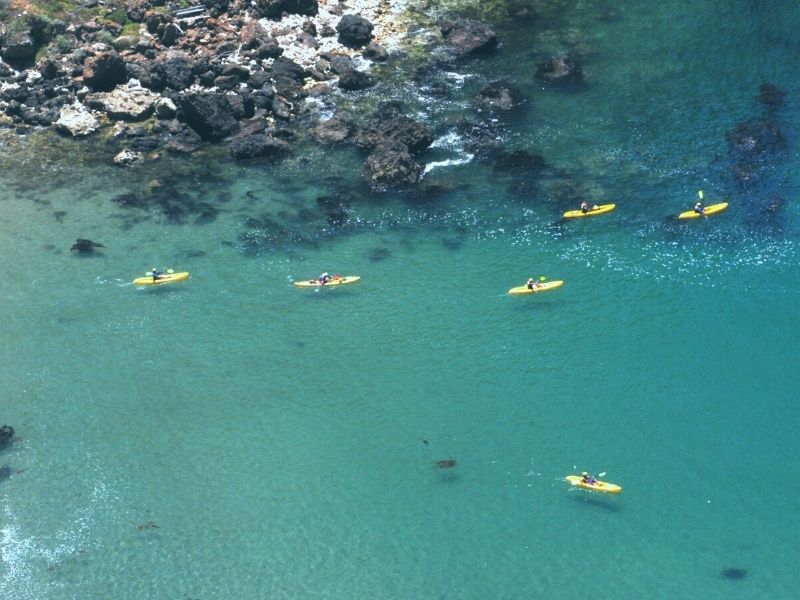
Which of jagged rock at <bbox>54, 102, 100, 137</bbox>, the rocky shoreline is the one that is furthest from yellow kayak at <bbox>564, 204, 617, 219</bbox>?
jagged rock at <bbox>54, 102, 100, 137</bbox>

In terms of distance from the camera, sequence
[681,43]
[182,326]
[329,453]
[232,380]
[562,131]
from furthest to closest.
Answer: [681,43]
[562,131]
[182,326]
[232,380]
[329,453]

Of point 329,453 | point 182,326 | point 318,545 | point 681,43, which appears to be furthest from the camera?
point 681,43

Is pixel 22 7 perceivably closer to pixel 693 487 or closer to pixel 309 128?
pixel 309 128

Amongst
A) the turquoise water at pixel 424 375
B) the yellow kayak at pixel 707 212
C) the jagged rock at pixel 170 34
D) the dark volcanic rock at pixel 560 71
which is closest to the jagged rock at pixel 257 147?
the turquoise water at pixel 424 375

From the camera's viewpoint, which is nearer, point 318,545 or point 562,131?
point 318,545

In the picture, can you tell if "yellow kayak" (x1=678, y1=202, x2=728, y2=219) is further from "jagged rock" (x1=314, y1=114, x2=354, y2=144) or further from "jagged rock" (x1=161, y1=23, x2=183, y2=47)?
"jagged rock" (x1=161, y1=23, x2=183, y2=47)

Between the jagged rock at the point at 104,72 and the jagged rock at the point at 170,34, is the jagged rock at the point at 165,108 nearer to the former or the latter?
the jagged rock at the point at 104,72

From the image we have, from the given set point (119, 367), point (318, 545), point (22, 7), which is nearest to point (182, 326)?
point (119, 367)
